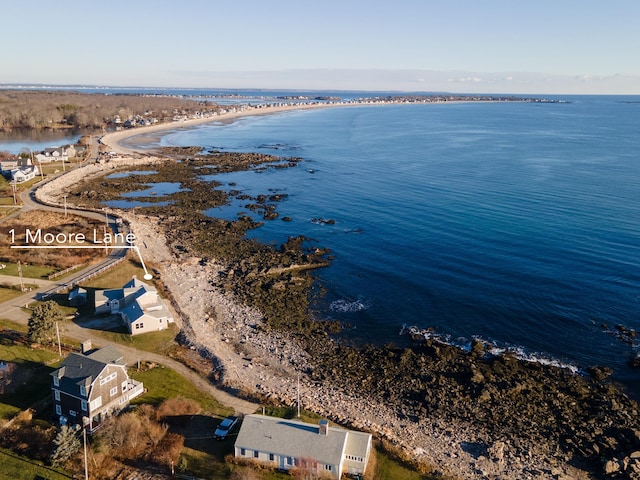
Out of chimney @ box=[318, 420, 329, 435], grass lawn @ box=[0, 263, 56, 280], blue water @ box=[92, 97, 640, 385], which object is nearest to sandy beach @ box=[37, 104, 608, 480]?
chimney @ box=[318, 420, 329, 435]

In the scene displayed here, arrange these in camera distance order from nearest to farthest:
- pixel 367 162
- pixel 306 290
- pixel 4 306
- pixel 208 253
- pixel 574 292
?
pixel 4 306
pixel 574 292
pixel 306 290
pixel 208 253
pixel 367 162

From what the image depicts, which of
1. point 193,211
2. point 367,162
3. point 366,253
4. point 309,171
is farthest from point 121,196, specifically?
point 367,162

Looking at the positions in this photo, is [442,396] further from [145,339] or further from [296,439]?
[145,339]

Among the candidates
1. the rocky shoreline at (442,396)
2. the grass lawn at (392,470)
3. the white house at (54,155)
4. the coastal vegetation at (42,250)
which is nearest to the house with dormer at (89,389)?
the rocky shoreline at (442,396)

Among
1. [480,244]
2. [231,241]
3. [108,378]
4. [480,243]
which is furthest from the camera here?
[231,241]

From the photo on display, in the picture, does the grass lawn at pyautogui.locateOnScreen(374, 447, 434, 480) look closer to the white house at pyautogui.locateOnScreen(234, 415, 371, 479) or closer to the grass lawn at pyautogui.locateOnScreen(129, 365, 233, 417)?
the white house at pyautogui.locateOnScreen(234, 415, 371, 479)

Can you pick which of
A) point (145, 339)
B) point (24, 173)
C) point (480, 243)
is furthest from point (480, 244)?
point (24, 173)

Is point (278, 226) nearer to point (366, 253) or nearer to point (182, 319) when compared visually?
point (366, 253)

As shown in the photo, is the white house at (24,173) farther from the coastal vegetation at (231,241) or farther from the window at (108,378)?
the window at (108,378)
